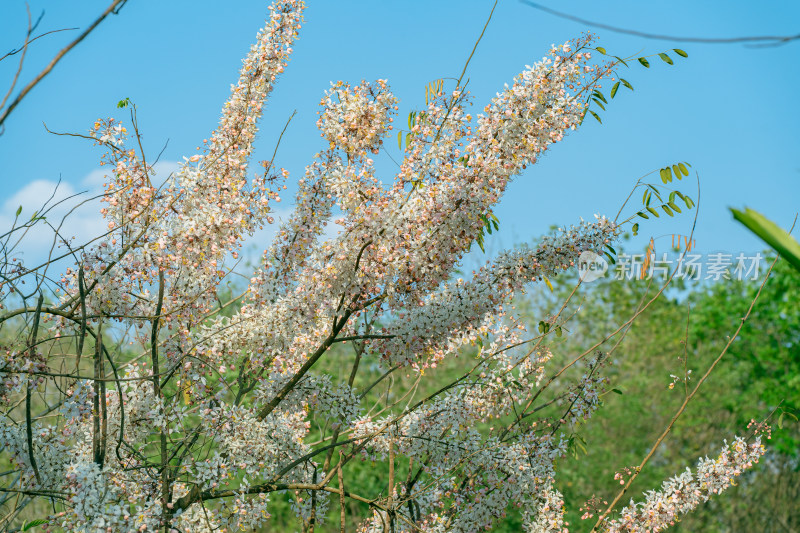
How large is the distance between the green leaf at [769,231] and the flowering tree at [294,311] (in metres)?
2.01

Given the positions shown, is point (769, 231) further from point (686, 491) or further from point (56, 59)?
point (686, 491)

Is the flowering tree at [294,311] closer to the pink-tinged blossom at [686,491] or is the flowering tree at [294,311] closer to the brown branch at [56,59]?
the pink-tinged blossom at [686,491]

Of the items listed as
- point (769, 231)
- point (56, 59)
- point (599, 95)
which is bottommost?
point (769, 231)

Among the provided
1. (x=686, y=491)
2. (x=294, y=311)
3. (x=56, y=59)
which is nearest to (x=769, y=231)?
(x=56, y=59)

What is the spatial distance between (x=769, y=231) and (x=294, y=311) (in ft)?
8.19

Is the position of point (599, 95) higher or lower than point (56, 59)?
higher

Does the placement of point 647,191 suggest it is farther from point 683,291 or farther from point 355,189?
point 683,291

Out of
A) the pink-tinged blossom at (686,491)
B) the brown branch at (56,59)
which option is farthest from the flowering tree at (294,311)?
the brown branch at (56,59)

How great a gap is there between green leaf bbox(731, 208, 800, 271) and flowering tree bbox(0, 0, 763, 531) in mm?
2009

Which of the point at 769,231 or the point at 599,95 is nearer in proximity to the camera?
the point at 769,231

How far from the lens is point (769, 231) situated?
660 mm

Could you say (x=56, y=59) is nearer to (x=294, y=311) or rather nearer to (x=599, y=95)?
(x=294, y=311)

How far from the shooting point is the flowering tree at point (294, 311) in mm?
2725

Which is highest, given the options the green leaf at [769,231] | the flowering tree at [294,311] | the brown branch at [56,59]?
the flowering tree at [294,311]
